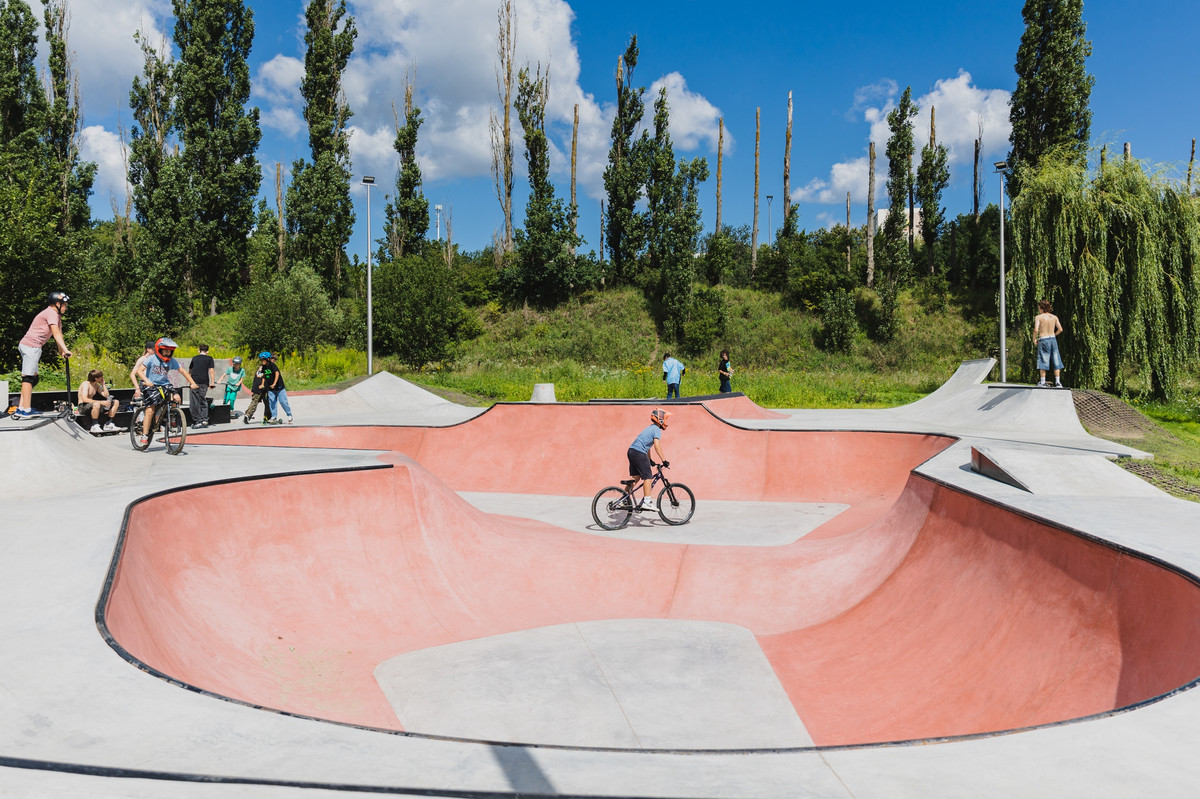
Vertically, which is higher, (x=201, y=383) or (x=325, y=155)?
(x=325, y=155)

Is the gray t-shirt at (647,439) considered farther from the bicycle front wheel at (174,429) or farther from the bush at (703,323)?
the bush at (703,323)

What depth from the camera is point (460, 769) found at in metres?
2.13

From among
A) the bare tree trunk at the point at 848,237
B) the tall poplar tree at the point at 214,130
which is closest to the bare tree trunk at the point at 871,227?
the bare tree trunk at the point at 848,237

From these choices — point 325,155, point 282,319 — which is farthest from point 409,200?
point 282,319

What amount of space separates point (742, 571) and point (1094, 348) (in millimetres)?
14841

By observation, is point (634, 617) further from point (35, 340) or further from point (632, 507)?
point (35, 340)

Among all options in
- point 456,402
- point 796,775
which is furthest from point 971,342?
point 796,775

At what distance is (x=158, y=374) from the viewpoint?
9.60 metres

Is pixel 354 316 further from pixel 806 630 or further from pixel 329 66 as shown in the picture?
pixel 806 630

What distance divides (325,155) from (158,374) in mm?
30435

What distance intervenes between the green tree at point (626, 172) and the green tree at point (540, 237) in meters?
2.90

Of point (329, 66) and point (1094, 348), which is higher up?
point (329, 66)

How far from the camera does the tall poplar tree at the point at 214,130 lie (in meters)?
33.4

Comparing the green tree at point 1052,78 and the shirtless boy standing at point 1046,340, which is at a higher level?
the green tree at point 1052,78
